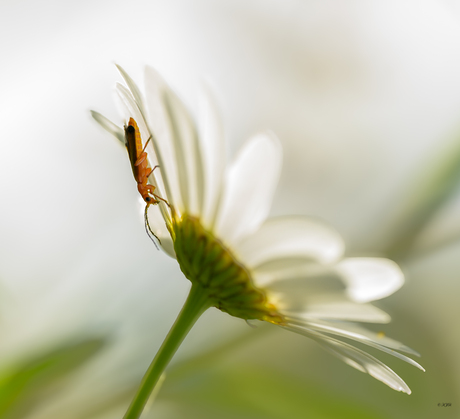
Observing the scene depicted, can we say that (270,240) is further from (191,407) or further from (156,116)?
(191,407)

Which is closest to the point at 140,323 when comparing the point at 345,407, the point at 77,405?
the point at 77,405

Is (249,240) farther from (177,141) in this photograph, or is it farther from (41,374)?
(41,374)

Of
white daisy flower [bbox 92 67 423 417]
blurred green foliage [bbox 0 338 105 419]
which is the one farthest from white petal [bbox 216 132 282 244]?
blurred green foliage [bbox 0 338 105 419]

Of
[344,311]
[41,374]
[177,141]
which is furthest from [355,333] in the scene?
[41,374]

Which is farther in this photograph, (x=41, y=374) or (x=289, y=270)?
(x=41, y=374)

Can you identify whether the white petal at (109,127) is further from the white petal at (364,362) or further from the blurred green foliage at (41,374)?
the blurred green foliage at (41,374)

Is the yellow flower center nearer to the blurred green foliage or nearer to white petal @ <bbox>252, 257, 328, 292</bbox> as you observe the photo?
white petal @ <bbox>252, 257, 328, 292</bbox>
